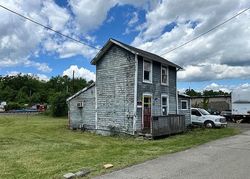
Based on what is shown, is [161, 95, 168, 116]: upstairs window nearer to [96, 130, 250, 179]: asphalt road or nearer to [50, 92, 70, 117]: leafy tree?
[96, 130, 250, 179]: asphalt road

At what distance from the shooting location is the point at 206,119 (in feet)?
91.4

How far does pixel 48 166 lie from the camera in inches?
375

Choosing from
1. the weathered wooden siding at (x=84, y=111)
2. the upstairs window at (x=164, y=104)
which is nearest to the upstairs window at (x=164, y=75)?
the upstairs window at (x=164, y=104)

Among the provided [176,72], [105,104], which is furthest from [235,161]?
[176,72]

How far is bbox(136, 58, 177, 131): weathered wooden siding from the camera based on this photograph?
2006 centimetres

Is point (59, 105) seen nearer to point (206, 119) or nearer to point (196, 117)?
point (196, 117)

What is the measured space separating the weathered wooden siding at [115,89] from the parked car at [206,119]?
10.4 metres

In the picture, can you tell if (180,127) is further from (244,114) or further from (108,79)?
(244,114)

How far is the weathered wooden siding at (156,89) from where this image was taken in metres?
20.1

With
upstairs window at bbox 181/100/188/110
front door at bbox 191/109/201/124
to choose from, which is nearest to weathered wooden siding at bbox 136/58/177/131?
upstairs window at bbox 181/100/188/110

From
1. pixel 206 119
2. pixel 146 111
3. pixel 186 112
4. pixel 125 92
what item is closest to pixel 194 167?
pixel 125 92

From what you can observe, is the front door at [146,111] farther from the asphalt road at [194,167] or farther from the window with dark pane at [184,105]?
the asphalt road at [194,167]

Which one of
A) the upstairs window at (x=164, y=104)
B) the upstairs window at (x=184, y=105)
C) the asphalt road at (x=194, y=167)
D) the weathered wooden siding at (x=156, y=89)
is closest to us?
the asphalt road at (x=194, y=167)

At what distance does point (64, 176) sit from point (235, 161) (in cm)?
585
